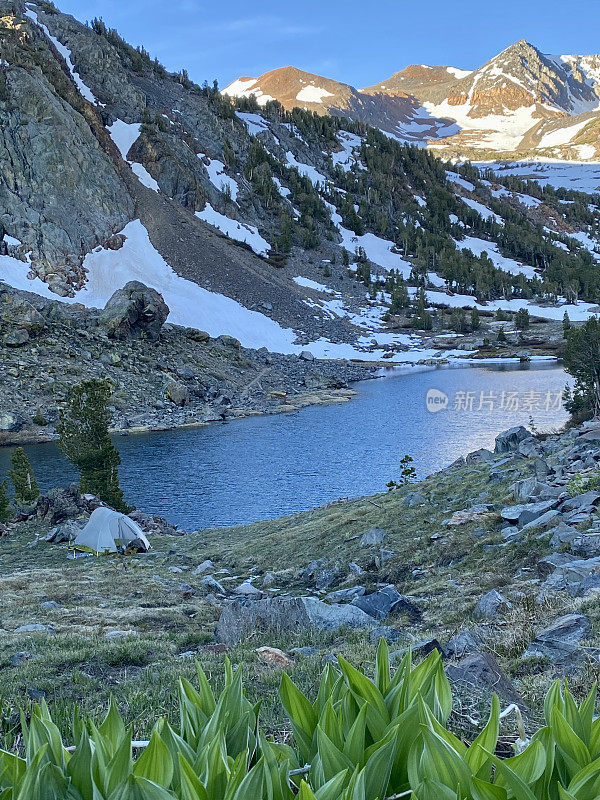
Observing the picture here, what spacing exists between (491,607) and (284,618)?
2493 mm

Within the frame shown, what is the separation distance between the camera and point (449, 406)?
4541 cm

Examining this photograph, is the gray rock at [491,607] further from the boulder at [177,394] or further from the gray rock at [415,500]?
the boulder at [177,394]

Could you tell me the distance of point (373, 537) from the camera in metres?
13.5

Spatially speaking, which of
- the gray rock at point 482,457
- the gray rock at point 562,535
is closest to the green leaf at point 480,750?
the gray rock at point 562,535

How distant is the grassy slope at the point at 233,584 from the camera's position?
4.78m

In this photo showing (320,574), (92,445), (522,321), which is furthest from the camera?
(522,321)

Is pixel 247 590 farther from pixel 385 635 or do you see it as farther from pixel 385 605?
pixel 385 635

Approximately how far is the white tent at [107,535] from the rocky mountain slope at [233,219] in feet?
166

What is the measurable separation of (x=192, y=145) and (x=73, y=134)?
98.6 feet

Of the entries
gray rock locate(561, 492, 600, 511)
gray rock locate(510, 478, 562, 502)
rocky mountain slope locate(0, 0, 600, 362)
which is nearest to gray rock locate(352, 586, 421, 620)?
gray rock locate(561, 492, 600, 511)

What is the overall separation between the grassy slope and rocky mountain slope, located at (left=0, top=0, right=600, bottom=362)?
5351 centimetres

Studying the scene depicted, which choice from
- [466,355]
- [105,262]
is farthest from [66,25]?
[466,355]

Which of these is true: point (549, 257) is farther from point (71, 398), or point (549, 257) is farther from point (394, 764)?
point (394, 764)

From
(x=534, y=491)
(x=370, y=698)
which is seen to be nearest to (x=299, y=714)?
(x=370, y=698)
